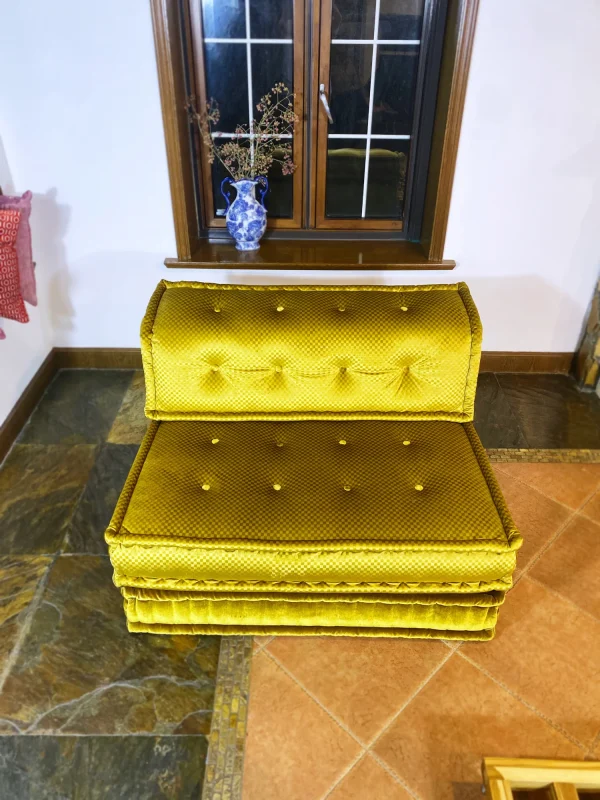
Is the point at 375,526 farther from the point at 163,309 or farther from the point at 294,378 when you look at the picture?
the point at 163,309

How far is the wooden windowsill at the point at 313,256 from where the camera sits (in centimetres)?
286

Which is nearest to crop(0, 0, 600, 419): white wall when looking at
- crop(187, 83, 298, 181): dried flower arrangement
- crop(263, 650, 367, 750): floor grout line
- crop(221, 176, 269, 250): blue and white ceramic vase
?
crop(221, 176, 269, 250): blue and white ceramic vase

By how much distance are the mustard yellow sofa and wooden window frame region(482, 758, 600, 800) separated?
48 cm

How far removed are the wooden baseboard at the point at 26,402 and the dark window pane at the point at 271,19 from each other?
1.75 m

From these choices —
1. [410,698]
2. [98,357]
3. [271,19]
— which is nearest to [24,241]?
[98,357]

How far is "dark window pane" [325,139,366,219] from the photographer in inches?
115

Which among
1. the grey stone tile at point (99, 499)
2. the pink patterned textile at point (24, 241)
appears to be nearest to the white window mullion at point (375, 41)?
the pink patterned textile at point (24, 241)

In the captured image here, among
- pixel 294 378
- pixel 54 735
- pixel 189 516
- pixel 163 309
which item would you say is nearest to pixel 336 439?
pixel 294 378

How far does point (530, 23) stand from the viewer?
96.1 inches

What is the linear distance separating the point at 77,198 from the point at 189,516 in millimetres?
1754

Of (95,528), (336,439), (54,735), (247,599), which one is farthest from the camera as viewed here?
(95,528)

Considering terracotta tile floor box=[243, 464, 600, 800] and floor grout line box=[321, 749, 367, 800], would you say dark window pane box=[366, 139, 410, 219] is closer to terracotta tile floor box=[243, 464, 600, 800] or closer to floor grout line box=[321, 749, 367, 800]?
terracotta tile floor box=[243, 464, 600, 800]

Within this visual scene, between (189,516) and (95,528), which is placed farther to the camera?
(95,528)

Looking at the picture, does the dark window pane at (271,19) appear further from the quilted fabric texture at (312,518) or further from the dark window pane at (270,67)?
the quilted fabric texture at (312,518)
